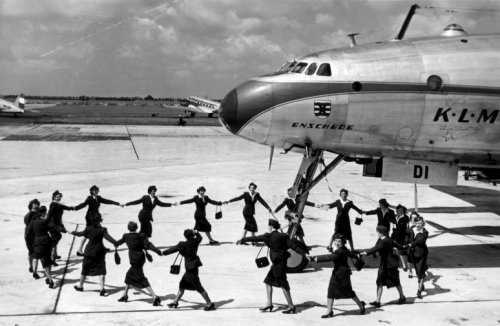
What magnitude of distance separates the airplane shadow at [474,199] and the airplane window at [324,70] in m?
9.46

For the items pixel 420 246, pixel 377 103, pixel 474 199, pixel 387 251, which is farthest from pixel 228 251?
pixel 474 199

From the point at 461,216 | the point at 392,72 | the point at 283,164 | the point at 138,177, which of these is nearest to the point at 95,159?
the point at 138,177

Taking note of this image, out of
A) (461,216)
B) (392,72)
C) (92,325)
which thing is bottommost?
(92,325)

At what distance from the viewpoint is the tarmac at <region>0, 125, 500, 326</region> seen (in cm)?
927

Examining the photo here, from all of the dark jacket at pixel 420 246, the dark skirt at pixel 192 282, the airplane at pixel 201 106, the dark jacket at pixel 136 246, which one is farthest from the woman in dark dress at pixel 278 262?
the airplane at pixel 201 106

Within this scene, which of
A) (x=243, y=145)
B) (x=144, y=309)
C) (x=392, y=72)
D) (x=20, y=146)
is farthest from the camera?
(x=243, y=145)

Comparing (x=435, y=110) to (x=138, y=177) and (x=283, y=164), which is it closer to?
(x=138, y=177)

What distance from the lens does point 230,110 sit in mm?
11273

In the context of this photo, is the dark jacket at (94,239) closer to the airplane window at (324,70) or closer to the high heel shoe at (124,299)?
the high heel shoe at (124,299)

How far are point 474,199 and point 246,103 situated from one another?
1421cm

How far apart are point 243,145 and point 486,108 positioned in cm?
3304

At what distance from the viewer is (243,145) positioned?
44.1 metres

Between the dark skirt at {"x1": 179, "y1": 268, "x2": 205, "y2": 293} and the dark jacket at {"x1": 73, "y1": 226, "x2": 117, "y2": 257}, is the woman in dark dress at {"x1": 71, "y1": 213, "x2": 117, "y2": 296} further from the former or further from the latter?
the dark skirt at {"x1": 179, "y1": 268, "x2": 205, "y2": 293}

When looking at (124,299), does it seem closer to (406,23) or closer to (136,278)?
(136,278)
